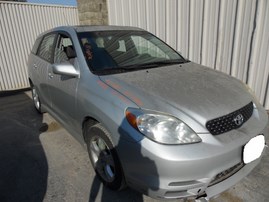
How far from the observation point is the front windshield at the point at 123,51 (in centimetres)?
260

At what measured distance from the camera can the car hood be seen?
1870 millimetres

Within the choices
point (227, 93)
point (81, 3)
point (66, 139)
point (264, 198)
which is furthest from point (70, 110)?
point (81, 3)

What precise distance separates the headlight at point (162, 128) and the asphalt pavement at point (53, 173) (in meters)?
0.81

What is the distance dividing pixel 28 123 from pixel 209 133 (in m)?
3.56

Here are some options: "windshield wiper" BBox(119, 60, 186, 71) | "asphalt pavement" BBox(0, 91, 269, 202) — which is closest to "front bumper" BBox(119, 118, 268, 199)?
"asphalt pavement" BBox(0, 91, 269, 202)

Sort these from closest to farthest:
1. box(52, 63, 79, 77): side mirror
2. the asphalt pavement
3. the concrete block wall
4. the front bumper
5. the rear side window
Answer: the front bumper, the asphalt pavement, box(52, 63, 79, 77): side mirror, the rear side window, the concrete block wall

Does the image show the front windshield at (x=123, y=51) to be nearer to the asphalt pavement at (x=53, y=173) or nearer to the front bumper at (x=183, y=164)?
the front bumper at (x=183, y=164)

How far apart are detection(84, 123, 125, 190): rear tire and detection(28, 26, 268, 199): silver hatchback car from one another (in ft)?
0.04

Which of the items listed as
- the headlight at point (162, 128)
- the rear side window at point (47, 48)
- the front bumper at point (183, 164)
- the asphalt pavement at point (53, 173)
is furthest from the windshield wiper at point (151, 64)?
the rear side window at point (47, 48)

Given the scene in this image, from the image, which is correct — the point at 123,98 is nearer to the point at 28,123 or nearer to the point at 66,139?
the point at 66,139

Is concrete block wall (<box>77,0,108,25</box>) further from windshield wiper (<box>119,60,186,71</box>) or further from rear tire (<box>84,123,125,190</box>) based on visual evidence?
rear tire (<box>84,123,125,190</box>)

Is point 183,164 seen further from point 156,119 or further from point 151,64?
point 151,64

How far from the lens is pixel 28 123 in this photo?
4.26 meters

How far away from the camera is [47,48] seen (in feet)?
12.1
